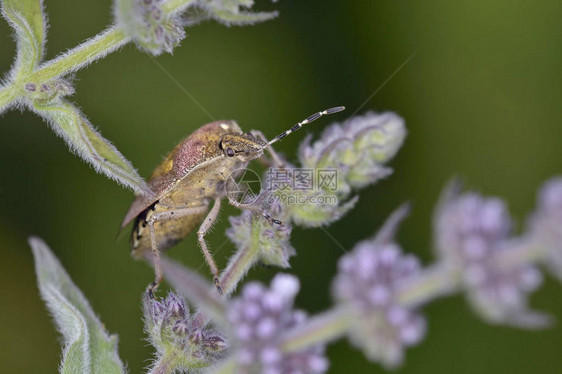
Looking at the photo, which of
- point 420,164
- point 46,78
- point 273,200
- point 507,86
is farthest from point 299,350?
point 507,86

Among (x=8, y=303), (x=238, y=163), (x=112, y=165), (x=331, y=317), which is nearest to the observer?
(x=331, y=317)

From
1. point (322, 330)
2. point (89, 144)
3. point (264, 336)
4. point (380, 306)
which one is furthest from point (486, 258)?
point (89, 144)

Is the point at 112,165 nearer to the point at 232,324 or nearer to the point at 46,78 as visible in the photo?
the point at 46,78

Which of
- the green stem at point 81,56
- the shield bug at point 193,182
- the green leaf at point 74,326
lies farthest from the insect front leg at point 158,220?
the green stem at point 81,56

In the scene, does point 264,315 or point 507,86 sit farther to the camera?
point 507,86

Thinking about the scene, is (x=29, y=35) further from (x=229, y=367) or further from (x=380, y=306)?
(x=380, y=306)

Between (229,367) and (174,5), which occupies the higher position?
(174,5)

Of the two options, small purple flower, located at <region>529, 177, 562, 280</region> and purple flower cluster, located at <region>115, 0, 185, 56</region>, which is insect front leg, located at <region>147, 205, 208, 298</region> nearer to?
purple flower cluster, located at <region>115, 0, 185, 56</region>
